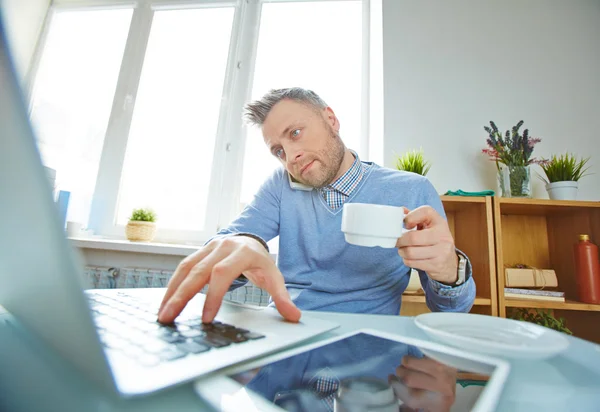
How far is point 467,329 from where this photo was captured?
422mm

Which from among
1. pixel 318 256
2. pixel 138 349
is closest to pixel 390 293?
pixel 318 256

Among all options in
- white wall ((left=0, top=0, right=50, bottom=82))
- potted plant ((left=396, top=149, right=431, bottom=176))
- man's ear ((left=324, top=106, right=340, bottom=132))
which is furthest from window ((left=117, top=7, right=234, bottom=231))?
potted plant ((left=396, top=149, right=431, bottom=176))

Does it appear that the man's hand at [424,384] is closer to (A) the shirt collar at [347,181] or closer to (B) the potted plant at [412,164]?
(A) the shirt collar at [347,181]

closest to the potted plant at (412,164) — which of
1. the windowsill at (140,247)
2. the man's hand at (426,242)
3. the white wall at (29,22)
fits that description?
the man's hand at (426,242)

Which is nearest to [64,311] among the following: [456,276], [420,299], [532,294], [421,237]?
[421,237]

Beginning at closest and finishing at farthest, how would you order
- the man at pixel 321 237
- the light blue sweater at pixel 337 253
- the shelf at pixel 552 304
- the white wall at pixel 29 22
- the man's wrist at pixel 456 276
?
the man at pixel 321 237, the man's wrist at pixel 456 276, the light blue sweater at pixel 337 253, the shelf at pixel 552 304, the white wall at pixel 29 22

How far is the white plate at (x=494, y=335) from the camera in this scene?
30 centimetres

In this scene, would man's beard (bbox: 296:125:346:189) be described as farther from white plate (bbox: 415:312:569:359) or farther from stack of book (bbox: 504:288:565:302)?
stack of book (bbox: 504:288:565:302)

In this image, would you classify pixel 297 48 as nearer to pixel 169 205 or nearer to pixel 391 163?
pixel 391 163

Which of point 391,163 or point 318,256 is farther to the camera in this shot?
point 391,163

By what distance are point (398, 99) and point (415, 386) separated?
1.71 meters

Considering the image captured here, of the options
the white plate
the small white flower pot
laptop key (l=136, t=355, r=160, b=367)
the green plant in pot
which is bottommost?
the green plant in pot

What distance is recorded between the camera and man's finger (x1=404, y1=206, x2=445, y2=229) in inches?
21.4

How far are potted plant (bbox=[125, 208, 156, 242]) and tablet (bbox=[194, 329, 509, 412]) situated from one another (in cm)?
167
